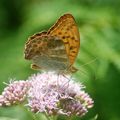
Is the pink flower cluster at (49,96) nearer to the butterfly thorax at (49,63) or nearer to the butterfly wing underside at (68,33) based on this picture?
the butterfly thorax at (49,63)

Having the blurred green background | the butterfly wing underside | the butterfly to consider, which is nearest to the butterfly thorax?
the butterfly

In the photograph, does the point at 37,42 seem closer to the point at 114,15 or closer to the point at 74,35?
the point at 74,35

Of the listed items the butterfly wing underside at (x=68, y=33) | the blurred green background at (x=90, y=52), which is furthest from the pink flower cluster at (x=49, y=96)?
the butterfly wing underside at (x=68, y=33)

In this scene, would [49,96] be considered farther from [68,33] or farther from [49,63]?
[68,33]

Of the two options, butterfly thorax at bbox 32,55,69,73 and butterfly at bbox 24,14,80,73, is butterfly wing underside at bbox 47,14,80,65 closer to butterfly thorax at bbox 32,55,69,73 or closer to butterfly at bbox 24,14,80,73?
butterfly at bbox 24,14,80,73

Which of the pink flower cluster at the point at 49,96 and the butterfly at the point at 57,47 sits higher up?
the butterfly at the point at 57,47

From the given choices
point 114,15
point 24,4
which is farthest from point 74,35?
point 24,4
